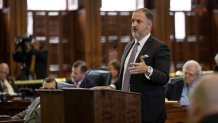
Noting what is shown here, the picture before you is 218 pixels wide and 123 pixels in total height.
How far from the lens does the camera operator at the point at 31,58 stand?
1158 centimetres

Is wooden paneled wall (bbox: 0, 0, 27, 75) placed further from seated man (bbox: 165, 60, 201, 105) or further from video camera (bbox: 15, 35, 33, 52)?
seated man (bbox: 165, 60, 201, 105)

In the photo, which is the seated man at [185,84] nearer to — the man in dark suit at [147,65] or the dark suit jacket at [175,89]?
the dark suit jacket at [175,89]

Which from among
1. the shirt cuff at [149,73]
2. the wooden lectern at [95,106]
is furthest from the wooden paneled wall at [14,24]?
the shirt cuff at [149,73]

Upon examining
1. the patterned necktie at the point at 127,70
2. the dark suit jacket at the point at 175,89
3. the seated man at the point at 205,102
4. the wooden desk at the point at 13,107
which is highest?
the seated man at the point at 205,102

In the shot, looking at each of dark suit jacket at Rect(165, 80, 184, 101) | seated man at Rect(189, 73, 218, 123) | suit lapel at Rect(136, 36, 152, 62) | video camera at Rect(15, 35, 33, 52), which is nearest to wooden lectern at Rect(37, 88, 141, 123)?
suit lapel at Rect(136, 36, 152, 62)

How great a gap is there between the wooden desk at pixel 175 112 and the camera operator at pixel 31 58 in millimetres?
6093

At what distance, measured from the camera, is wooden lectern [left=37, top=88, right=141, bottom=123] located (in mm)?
3547

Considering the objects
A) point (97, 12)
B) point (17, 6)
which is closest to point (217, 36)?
point (97, 12)

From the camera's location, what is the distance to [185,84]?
6.85m

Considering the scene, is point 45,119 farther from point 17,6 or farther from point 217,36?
point 217,36

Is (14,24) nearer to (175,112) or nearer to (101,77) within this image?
(101,77)

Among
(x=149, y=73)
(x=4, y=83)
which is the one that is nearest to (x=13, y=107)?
(x=4, y=83)

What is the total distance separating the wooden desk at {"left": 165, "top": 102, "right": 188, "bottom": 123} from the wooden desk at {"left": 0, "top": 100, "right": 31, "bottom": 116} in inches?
76.1

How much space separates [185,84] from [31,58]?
17.9ft
